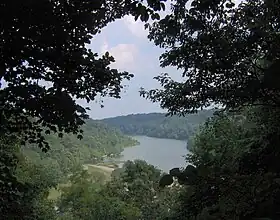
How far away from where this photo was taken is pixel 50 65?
204 centimetres

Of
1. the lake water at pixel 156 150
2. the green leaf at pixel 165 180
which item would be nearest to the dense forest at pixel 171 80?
the green leaf at pixel 165 180

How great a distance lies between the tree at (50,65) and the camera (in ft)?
6.02

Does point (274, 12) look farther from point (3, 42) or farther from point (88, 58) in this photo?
point (3, 42)

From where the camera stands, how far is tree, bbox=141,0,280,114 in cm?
236

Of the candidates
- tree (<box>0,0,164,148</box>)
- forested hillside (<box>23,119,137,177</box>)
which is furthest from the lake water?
tree (<box>0,0,164,148</box>)

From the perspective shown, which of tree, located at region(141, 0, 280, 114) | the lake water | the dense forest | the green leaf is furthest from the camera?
the lake water

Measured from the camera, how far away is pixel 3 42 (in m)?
1.85

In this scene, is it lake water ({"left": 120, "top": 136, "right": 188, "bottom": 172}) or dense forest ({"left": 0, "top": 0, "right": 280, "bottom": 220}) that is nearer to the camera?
dense forest ({"left": 0, "top": 0, "right": 280, "bottom": 220})

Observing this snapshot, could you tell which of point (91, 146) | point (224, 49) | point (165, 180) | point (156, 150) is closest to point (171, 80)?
point (224, 49)

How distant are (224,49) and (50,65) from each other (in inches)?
53.1

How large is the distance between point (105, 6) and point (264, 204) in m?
1.69

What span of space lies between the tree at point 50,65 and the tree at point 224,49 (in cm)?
52

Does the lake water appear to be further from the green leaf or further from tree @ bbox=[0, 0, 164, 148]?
the green leaf

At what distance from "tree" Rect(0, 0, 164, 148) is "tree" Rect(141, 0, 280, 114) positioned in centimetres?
52
